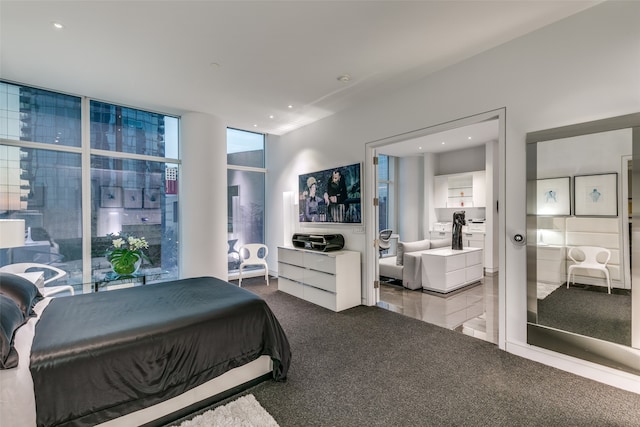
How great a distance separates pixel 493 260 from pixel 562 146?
14.6ft

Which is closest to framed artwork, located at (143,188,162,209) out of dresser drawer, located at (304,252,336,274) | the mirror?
dresser drawer, located at (304,252,336,274)

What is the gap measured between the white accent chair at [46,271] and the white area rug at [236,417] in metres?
2.53

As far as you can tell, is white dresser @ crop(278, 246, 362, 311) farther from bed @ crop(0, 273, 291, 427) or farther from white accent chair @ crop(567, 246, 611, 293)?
white accent chair @ crop(567, 246, 611, 293)

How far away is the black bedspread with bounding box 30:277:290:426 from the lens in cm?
151

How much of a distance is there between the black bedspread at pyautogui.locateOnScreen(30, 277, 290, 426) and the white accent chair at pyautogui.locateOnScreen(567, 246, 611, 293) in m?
2.54

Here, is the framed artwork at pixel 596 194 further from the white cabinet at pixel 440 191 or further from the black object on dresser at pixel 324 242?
the white cabinet at pixel 440 191

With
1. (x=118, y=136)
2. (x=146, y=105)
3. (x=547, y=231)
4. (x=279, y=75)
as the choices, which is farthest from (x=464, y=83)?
(x=118, y=136)

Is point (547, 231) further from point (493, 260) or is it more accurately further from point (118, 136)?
point (118, 136)

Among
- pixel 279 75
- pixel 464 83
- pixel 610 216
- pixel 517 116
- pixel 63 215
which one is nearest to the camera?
pixel 610 216

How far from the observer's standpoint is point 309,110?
14.7 ft

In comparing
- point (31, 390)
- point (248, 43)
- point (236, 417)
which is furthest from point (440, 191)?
point (31, 390)

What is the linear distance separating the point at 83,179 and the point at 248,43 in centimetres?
316

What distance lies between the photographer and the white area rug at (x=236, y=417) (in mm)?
1779

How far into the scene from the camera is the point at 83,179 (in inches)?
158
